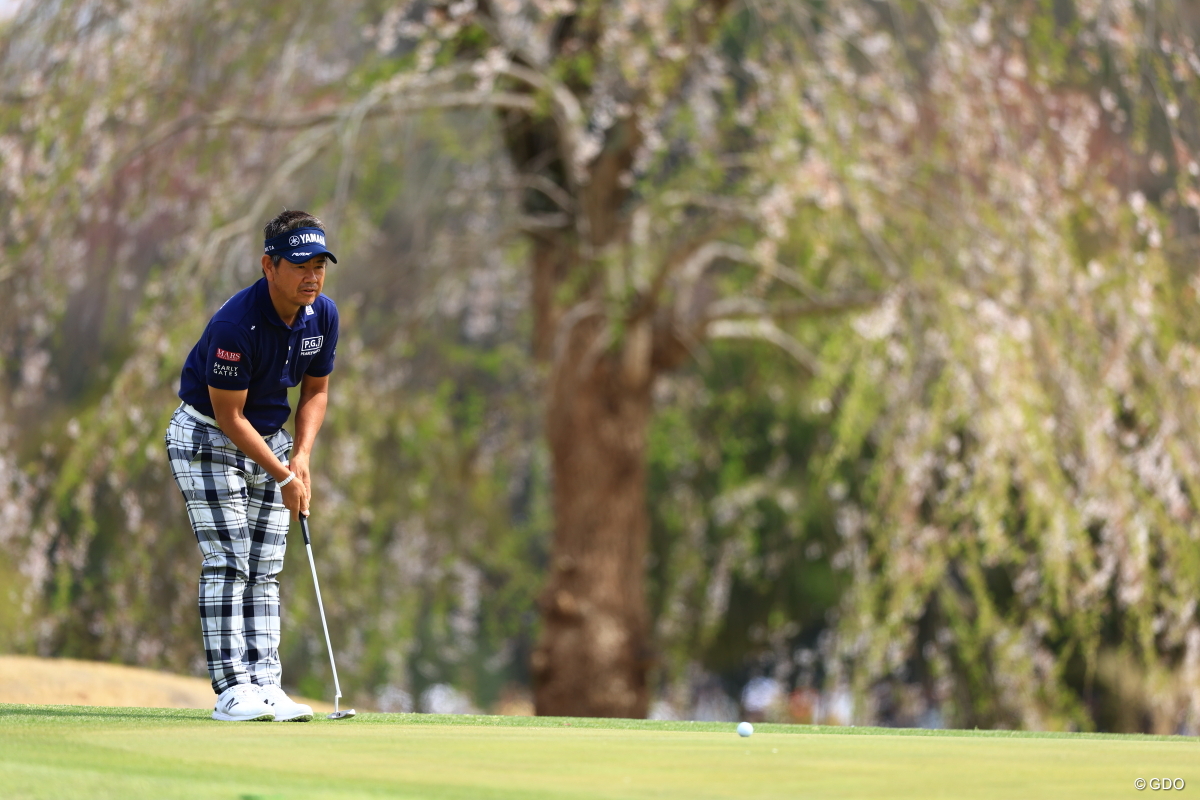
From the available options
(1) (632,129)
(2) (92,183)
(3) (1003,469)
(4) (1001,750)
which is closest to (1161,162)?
(3) (1003,469)

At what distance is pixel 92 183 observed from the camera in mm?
7988

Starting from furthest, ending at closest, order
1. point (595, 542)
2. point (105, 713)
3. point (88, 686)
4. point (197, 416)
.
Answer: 1. point (595, 542)
2. point (88, 686)
3. point (105, 713)
4. point (197, 416)

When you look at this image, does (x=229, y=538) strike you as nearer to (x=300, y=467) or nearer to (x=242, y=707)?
(x=300, y=467)

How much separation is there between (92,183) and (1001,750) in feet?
19.0

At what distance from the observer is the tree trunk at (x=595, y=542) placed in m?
9.78

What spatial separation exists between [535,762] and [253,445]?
144 cm

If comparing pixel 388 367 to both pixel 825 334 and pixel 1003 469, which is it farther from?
pixel 1003 469

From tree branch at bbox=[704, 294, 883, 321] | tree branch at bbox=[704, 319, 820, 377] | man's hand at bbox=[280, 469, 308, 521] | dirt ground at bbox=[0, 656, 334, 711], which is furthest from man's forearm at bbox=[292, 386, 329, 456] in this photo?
tree branch at bbox=[704, 319, 820, 377]

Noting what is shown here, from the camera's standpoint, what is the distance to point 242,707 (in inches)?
172

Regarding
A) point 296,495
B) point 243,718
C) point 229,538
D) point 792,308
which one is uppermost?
point 792,308

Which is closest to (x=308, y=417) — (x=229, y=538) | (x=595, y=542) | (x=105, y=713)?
(x=229, y=538)

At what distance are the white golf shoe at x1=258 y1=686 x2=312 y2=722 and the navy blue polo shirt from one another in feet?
2.38

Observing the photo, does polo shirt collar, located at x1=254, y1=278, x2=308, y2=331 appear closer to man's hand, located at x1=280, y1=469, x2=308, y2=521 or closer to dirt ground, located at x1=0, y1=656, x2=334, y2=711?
man's hand, located at x1=280, y1=469, x2=308, y2=521

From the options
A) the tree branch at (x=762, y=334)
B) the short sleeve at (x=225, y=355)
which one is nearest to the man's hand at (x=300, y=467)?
the short sleeve at (x=225, y=355)
